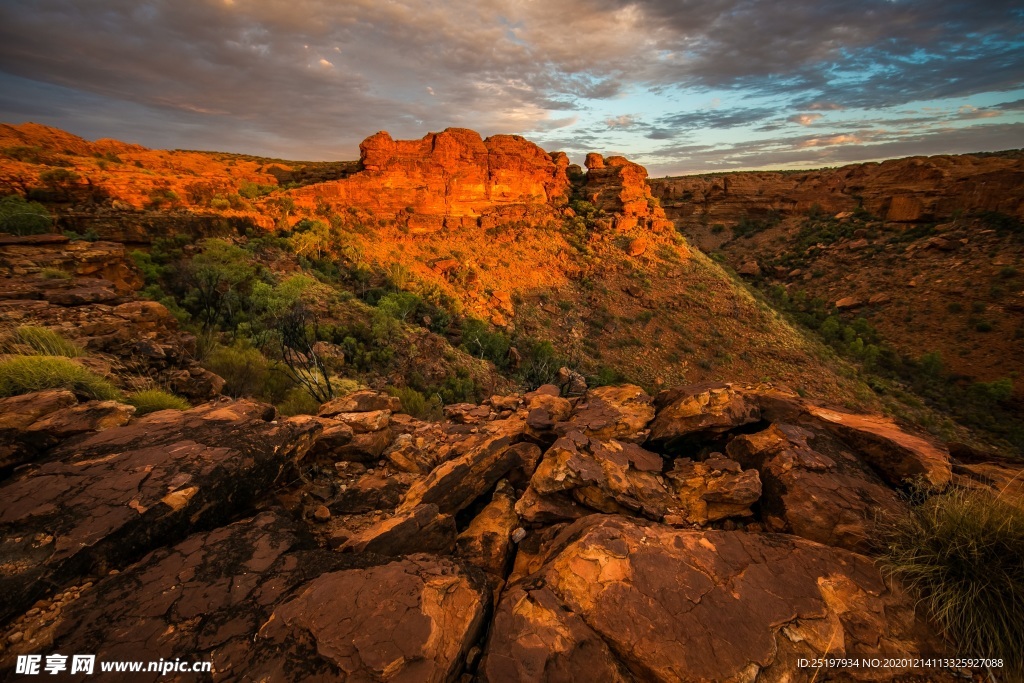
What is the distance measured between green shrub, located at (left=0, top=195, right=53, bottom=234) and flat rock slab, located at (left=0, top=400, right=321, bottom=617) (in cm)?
1509

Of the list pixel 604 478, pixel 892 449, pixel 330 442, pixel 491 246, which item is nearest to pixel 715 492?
pixel 604 478

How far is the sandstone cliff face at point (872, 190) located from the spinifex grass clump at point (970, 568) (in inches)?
1638

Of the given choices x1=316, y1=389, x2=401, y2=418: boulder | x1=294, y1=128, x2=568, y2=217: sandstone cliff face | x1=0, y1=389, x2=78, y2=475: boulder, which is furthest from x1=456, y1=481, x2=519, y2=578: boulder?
x1=294, y1=128, x2=568, y2=217: sandstone cliff face

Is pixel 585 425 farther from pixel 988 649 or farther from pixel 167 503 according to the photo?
pixel 167 503

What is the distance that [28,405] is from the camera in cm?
398

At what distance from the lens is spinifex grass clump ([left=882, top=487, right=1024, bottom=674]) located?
7.43 ft

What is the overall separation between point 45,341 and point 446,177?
25.0 metres

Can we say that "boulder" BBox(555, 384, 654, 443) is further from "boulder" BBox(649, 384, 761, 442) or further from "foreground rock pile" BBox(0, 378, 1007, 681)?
"foreground rock pile" BBox(0, 378, 1007, 681)

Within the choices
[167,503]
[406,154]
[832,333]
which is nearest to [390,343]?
[167,503]

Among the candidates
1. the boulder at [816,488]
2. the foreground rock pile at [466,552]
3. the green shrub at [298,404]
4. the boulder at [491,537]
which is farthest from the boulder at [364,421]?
the boulder at [816,488]

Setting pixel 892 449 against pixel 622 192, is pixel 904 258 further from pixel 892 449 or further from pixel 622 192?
pixel 892 449

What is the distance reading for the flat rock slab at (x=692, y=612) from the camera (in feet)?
7.48

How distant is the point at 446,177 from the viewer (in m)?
27.7

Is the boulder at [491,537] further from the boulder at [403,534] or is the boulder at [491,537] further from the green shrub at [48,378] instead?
the green shrub at [48,378]
